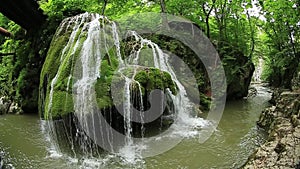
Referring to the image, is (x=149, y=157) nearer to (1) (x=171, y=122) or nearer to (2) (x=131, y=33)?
(1) (x=171, y=122)

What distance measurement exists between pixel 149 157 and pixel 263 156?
2319mm

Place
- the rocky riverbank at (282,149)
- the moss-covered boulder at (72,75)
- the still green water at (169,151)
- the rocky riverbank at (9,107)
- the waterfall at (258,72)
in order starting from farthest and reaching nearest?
the waterfall at (258,72), the rocky riverbank at (9,107), the moss-covered boulder at (72,75), the still green water at (169,151), the rocky riverbank at (282,149)

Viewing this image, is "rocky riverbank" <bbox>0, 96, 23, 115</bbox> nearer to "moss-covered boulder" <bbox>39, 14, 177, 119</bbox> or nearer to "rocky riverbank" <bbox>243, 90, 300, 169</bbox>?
"moss-covered boulder" <bbox>39, 14, 177, 119</bbox>

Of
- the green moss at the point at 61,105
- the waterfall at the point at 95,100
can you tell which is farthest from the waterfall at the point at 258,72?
the green moss at the point at 61,105

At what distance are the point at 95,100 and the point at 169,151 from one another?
A: 2.05 m

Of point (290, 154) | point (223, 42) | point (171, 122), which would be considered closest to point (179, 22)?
point (223, 42)

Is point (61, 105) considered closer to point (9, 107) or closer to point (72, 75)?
point (72, 75)

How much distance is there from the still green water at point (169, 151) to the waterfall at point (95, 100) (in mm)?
383

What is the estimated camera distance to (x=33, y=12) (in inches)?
400

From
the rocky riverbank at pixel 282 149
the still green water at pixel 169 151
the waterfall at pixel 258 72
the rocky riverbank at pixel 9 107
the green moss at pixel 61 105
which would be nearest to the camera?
the rocky riverbank at pixel 282 149

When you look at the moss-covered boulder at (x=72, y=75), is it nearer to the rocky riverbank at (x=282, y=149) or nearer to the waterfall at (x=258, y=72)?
the rocky riverbank at (x=282, y=149)

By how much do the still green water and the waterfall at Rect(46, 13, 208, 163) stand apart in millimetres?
383

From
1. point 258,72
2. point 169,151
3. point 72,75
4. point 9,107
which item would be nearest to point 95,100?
point 72,75

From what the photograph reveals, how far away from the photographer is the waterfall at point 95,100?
641 centimetres
